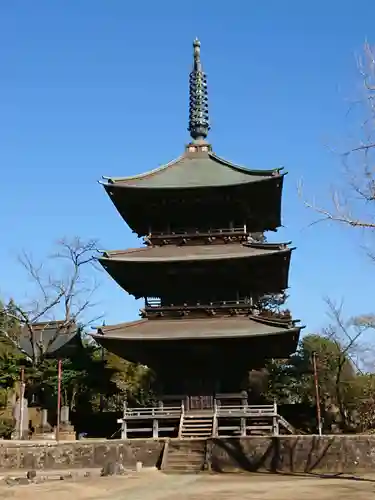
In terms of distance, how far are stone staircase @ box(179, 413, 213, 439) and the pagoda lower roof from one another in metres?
7.27

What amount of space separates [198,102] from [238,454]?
22172 millimetres

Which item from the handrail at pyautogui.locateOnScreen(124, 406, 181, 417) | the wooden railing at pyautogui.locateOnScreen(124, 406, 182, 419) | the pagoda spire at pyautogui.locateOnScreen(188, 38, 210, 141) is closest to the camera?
the wooden railing at pyautogui.locateOnScreen(124, 406, 182, 419)

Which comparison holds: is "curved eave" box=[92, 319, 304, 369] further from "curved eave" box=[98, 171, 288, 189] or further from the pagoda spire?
the pagoda spire

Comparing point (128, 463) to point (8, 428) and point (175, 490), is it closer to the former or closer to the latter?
point (175, 490)

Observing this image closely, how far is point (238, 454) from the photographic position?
2373 cm

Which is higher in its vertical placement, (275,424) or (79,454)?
(275,424)

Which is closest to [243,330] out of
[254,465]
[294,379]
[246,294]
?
[246,294]

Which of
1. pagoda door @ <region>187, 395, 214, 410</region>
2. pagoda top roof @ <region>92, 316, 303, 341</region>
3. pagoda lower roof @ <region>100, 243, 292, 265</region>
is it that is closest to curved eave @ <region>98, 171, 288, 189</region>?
pagoda lower roof @ <region>100, 243, 292, 265</region>

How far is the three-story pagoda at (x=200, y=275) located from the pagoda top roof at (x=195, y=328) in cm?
5

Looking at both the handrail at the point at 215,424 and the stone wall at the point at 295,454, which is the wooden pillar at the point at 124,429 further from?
the stone wall at the point at 295,454

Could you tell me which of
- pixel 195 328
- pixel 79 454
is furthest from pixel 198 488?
pixel 195 328

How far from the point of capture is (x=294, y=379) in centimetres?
5162

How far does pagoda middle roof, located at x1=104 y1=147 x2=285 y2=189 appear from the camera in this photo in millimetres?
30484

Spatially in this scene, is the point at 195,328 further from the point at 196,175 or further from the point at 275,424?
the point at 196,175
